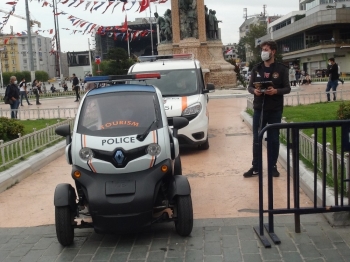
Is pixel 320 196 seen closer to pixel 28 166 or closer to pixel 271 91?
pixel 271 91

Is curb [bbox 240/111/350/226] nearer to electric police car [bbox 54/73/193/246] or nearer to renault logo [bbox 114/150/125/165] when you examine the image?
electric police car [bbox 54/73/193/246]

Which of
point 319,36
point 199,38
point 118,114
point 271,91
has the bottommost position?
point 118,114

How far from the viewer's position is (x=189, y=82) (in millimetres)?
10703

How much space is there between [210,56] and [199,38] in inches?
52.2

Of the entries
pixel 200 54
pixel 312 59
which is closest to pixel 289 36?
pixel 312 59

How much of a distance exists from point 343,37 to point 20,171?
65686 mm

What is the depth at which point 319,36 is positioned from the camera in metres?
71.7

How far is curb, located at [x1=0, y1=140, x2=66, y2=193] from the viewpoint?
312 inches

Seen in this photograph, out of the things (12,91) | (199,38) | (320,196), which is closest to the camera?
(320,196)

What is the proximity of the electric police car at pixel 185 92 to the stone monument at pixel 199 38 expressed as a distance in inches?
694

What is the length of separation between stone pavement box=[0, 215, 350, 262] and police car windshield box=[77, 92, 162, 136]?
1129 millimetres

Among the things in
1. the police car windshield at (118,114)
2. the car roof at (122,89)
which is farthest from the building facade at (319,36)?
the police car windshield at (118,114)

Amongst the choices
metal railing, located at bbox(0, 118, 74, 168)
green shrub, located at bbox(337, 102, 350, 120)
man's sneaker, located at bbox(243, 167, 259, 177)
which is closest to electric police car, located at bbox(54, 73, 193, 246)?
man's sneaker, located at bbox(243, 167, 259, 177)

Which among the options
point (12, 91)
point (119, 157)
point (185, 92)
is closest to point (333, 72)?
point (185, 92)
